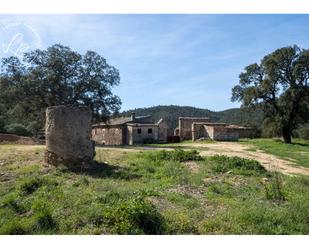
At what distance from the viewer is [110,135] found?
4141cm

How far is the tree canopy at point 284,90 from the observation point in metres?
30.8

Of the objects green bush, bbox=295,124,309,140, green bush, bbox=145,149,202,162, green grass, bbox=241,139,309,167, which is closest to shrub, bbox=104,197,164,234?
green bush, bbox=145,149,202,162

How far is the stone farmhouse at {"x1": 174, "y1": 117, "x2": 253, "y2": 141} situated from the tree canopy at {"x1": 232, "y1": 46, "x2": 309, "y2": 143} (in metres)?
4.21

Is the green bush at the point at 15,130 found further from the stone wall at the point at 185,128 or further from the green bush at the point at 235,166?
the green bush at the point at 235,166

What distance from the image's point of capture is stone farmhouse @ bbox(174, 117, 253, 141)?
3566 cm

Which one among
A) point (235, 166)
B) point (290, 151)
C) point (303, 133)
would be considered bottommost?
point (235, 166)

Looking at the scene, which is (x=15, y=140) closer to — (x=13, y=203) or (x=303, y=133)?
(x=13, y=203)

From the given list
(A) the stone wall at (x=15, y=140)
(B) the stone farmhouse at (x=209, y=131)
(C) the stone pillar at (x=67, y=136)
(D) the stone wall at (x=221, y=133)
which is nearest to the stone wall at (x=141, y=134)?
(B) the stone farmhouse at (x=209, y=131)

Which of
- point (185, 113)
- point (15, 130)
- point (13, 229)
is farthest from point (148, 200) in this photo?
point (185, 113)

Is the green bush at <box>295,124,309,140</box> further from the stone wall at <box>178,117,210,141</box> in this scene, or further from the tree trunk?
the tree trunk

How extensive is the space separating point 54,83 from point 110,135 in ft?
50.3

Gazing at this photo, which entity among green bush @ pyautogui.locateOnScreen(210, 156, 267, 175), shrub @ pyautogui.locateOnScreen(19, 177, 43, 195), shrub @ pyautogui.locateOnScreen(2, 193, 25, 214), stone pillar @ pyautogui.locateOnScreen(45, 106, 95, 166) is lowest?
shrub @ pyautogui.locateOnScreen(2, 193, 25, 214)

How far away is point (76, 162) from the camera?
35.8ft
